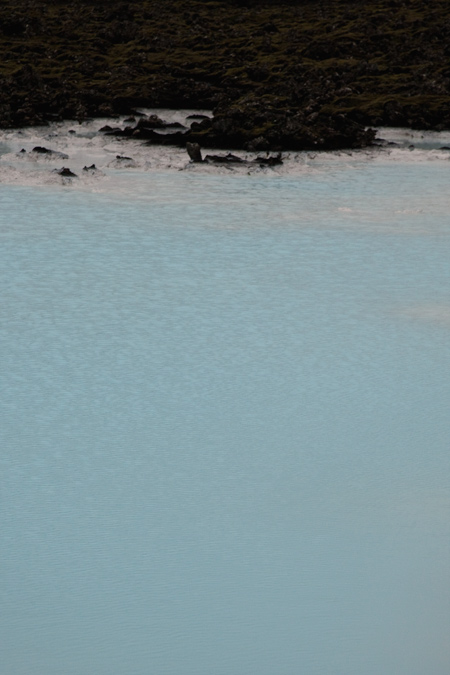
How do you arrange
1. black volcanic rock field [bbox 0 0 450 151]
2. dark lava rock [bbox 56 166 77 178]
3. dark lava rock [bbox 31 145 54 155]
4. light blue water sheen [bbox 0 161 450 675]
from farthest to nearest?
black volcanic rock field [bbox 0 0 450 151] → dark lava rock [bbox 31 145 54 155] → dark lava rock [bbox 56 166 77 178] → light blue water sheen [bbox 0 161 450 675]

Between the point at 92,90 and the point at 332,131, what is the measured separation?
11.5ft

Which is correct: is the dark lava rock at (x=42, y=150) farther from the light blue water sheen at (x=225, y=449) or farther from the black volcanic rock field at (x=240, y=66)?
the light blue water sheen at (x=225, y=449)

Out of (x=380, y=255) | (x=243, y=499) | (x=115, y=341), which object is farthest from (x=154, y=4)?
(x=243, y=499)

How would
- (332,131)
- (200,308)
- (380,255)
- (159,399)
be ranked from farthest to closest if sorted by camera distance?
1. (332,131)
2. (380,255)
3. (200,308)
4. (159,399)

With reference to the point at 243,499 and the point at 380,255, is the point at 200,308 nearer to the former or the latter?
the point at 380,255

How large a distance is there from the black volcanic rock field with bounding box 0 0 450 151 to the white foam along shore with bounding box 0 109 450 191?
27 cm

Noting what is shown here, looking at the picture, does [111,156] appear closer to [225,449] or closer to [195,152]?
[195,152]

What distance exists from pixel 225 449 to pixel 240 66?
436 inches

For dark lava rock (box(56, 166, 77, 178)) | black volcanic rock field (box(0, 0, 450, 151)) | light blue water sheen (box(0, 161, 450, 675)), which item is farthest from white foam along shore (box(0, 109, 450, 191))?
light blue water sheen (box(0, 161, 450, 675))

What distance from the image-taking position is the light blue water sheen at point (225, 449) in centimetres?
264

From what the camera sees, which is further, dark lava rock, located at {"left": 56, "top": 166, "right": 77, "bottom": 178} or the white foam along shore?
the white foam along shore

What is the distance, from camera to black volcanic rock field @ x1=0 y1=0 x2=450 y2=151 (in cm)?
1109

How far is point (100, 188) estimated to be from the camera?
8.36m

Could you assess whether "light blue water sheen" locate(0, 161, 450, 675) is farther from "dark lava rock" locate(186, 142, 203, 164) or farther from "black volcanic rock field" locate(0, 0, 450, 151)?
"black volcanic rock field" locate(0, 0, 450, 151)
